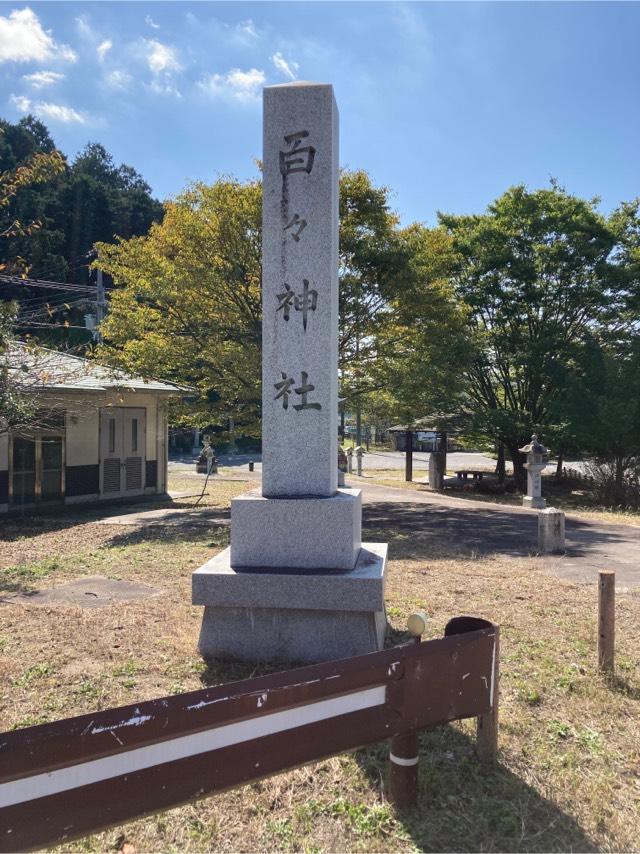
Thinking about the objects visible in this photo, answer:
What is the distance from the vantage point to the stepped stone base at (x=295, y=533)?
187 inches

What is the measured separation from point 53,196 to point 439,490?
1301 inches

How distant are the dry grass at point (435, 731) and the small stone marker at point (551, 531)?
166cm

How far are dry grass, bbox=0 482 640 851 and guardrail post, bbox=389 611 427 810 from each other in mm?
76

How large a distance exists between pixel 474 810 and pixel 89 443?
1321cm

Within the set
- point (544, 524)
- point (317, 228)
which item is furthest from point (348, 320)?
point (317, 228)

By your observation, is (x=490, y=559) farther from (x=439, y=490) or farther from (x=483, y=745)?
(x=439, y=490)

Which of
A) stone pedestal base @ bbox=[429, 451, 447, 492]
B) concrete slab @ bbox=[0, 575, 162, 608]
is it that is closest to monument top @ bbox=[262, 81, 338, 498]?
concrete slab @ bbox=[0, 575, 162, 608]

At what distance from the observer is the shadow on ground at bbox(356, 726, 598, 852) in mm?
2668

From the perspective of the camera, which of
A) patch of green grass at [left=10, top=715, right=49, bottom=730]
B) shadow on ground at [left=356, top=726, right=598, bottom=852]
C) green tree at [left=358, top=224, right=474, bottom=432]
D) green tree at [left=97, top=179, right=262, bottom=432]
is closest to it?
shadow on ground at [left=356, top=726, right=598, bottom=852]

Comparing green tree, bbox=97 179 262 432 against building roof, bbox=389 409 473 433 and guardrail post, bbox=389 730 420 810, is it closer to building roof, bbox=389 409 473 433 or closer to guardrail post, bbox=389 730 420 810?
building roof, bbox=389 409 473 433

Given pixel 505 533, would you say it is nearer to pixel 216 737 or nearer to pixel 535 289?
pixel 216 737

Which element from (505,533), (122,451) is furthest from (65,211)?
(505,533)

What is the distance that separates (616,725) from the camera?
369 centimetres

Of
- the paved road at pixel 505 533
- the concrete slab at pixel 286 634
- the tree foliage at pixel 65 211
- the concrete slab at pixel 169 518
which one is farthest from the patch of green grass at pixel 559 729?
the tree foliage at pixel 65 211
